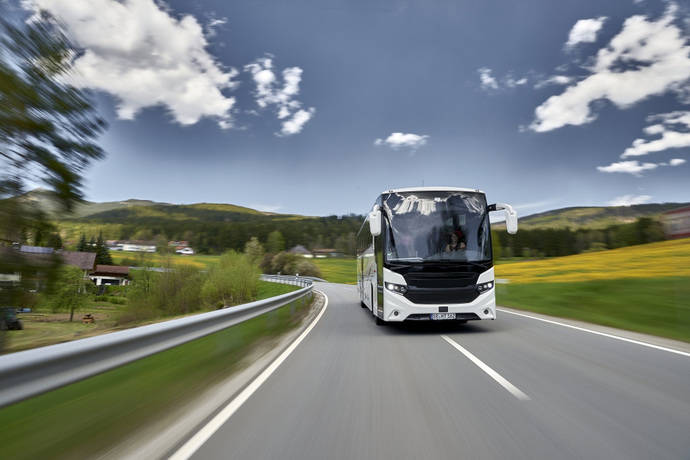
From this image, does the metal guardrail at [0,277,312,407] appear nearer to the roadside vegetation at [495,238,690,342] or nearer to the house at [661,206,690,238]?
the roadside vegetation at [495,238,690,342]

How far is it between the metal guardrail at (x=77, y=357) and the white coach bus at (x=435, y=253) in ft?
17.9

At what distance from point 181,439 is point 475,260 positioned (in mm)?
7742

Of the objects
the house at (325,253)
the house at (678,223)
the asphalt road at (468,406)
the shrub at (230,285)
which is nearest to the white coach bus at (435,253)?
the asphalt road at (468,406)

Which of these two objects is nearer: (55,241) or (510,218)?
(55,241)

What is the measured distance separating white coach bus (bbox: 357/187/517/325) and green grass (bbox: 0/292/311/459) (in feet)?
13.9

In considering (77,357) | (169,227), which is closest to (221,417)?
(77,357)

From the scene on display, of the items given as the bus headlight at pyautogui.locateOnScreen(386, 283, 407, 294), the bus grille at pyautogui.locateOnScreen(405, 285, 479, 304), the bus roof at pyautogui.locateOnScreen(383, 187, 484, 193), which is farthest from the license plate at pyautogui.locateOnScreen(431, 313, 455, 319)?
the bus roof at pyautogui.locateOnScreen(383, 187, 484, 193)

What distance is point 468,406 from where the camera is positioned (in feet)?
14.6

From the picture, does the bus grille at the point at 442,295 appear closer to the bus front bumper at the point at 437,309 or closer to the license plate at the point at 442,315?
the bus front bumper at the point at 437,309

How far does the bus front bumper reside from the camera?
31.8ft

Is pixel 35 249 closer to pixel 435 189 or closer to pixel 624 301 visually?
pixel 435 189

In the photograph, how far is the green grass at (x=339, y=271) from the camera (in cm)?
6744

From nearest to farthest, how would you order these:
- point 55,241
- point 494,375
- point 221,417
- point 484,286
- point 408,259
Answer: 1. point 221,417
2. point 494,375
3. point 55,241
4. point 484,286
5. point 408,259

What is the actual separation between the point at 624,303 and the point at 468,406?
12.0m
